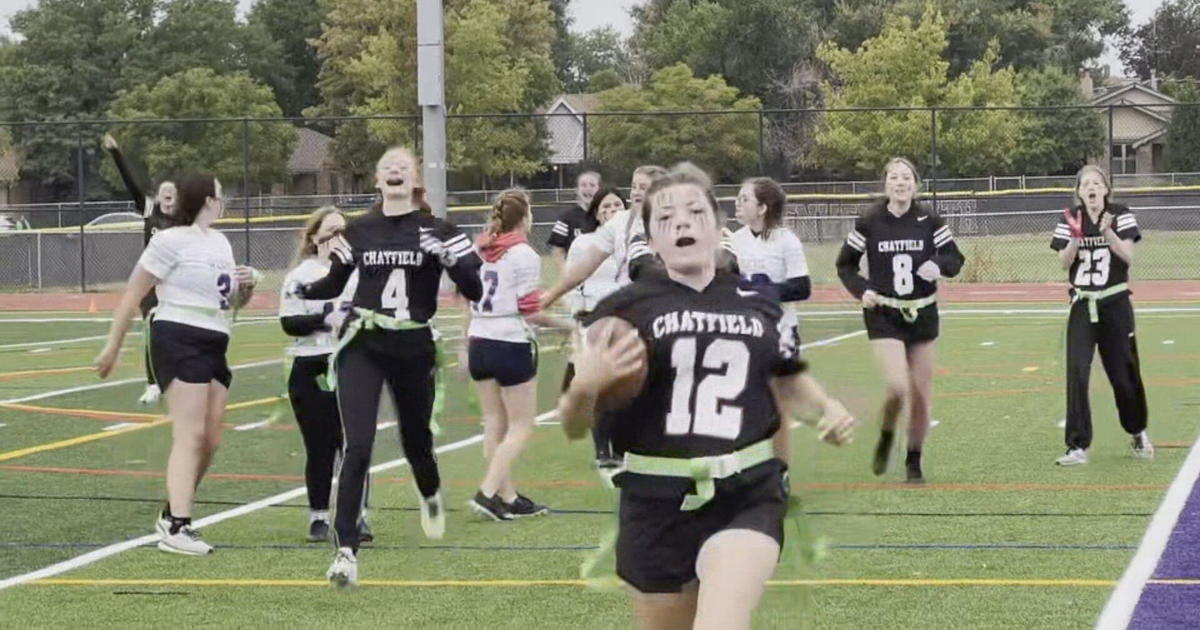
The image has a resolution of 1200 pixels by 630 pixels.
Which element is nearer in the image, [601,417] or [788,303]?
[601,417]

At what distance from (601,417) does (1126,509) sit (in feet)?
19.6

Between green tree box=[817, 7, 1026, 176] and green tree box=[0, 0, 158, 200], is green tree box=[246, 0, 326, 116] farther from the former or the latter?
green tree box=[817, 7, 1026, 176]

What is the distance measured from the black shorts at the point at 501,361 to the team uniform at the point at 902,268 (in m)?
2.40

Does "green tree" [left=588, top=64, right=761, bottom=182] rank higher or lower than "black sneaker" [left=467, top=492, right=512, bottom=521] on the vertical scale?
higher

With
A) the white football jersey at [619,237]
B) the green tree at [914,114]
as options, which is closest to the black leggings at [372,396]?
the white football jersey at [619,237]

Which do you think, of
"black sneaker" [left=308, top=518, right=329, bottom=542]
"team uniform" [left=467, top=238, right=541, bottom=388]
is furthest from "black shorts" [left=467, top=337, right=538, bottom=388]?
"black sneaker" [left=308, top=518, right=329, bottom=542]

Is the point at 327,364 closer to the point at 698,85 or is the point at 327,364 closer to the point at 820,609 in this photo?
the point at 820,609

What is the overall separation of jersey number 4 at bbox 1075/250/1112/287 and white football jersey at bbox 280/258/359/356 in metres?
5.45

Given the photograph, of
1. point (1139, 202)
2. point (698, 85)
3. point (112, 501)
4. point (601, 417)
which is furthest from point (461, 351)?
point (698, 85)

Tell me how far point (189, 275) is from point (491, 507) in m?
2.16

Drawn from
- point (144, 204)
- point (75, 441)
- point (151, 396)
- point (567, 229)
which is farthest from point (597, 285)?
point (151, 396)

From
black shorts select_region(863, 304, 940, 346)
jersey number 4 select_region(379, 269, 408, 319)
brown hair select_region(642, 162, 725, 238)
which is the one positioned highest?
brown hair select_region(642, 162, 725, 238)

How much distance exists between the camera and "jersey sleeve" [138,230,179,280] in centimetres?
1002

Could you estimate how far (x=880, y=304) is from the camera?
39.8 ft
